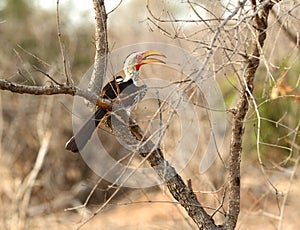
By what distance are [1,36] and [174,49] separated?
7.46 m

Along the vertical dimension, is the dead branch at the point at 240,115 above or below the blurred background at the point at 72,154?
below

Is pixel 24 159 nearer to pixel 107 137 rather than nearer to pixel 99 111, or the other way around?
pixel 107 137

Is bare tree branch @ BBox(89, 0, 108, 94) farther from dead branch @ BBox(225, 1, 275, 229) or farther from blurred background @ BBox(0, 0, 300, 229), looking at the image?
blurred background @ BBox(0, 0, 300, 229)

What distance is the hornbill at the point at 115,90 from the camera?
10.8ft

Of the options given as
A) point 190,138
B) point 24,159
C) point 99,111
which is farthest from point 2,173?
point 99,111

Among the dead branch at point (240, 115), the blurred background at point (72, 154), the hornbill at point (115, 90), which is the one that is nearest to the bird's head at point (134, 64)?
the hornbill at point (115, 90)

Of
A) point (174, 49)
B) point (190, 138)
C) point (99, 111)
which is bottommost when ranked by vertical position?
point (99, 111)

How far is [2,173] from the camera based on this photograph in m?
8.38

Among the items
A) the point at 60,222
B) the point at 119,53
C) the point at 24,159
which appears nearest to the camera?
the point at 119,53

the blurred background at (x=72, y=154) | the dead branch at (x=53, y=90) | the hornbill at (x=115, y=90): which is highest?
the blurred background at (x=72, y=154)

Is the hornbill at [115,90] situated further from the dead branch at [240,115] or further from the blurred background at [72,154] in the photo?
the blurred background at [72,154]

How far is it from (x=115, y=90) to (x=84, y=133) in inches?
12.0

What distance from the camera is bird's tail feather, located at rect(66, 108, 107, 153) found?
329 centimetres

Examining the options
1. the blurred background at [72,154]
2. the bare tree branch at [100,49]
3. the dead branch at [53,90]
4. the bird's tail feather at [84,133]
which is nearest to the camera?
the dead branch at [53,90]
